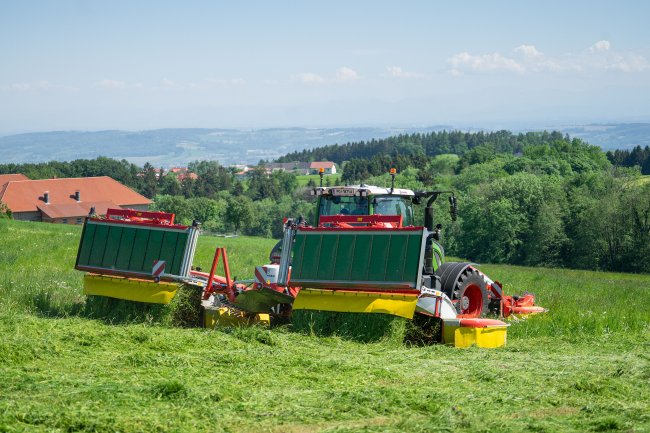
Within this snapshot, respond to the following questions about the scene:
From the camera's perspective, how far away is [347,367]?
9.67 meters

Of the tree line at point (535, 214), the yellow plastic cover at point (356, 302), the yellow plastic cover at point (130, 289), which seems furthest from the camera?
the tree line at point (535, 214)

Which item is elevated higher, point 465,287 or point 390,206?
Result: point 390,206

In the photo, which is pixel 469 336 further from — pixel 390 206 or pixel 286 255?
pixel 390 206

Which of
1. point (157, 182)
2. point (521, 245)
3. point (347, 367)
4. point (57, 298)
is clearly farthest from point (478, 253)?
point (157, 182)

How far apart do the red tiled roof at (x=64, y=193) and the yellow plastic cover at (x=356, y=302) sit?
90865mm

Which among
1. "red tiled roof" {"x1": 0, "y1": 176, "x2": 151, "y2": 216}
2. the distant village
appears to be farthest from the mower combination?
"red tiled roof" {"x1": 0, "y1": 176, "x2": 151, "y2": 216}

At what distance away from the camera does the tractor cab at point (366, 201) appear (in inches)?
571

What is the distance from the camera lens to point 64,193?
350 ft

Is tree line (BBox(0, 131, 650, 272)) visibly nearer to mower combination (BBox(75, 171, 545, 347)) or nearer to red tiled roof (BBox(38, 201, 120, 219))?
red tiled roof (BBox(38, 201, 120, 219))

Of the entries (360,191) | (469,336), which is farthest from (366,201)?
(469,336)

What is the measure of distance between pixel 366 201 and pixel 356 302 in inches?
111

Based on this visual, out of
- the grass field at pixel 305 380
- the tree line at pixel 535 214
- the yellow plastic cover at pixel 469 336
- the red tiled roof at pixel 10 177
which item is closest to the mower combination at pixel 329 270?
the yellow plastic cover at pixel 469 336

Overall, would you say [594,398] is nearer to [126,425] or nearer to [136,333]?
[126,425]

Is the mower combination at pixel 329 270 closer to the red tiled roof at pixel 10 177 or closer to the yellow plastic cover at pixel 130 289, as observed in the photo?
the yellow plastic cover at pixel 130 289
